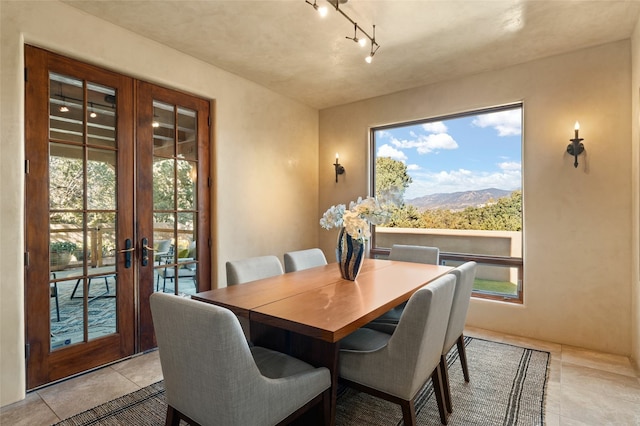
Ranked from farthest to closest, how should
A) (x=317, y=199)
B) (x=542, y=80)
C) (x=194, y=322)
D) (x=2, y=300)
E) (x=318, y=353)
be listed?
(x=317, y=199) → (x=542, y=80) → (x=2, y=300) → (x=318, y=353) → (x=194, y=322)

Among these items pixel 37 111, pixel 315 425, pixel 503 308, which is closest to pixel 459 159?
pixel 503 308

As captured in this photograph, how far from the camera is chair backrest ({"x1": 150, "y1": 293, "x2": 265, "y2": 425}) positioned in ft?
3.97

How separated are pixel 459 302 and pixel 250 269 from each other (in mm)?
1450

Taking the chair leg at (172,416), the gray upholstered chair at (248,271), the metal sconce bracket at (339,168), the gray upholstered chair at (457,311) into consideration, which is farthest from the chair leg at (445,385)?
the metal sconce bracket at (339,168)

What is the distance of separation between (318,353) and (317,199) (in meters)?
3.23

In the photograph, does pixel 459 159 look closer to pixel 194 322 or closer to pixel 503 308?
pixel 503 308

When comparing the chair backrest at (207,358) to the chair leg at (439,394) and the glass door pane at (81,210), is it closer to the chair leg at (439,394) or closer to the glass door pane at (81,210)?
the chair leg at (439,394)

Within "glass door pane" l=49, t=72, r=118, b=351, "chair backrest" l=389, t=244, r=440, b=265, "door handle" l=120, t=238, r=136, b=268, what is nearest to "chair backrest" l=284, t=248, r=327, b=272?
"chair backrest" l=389, t=244, r=440, b=265

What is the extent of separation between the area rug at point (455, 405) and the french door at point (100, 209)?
67cm

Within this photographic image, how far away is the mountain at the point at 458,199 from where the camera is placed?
3691mm

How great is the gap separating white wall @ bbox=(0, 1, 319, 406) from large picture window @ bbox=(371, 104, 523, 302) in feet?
3.48

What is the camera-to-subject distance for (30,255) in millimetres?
2324

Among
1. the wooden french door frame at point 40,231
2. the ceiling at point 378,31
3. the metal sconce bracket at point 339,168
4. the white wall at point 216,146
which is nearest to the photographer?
the white wall at point 216,146

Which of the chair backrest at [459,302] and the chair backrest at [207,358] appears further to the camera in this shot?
the chair backrest at [459,302]
